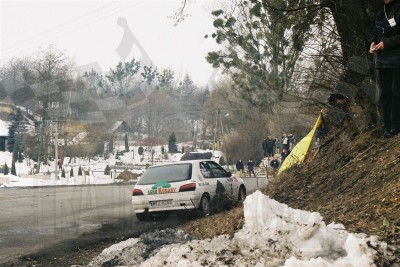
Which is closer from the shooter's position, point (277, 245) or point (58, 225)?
point (277, 245)

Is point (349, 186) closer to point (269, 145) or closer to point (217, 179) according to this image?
point (217, 179)

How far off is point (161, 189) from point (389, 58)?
647cm

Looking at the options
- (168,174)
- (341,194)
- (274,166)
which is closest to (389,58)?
(341,194)

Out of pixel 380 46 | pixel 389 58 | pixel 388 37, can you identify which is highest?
pixel 388 37

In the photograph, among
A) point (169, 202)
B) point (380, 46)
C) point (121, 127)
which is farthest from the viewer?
point (121, 127)

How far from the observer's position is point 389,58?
7297mm

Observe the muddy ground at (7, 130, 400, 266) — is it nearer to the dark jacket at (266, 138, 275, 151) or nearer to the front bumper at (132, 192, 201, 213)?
the front bumper at (132, 192, 201, 213)

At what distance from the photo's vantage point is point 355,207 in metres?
6.00

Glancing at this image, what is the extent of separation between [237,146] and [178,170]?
41612mm

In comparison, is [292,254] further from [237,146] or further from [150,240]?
[237,146]

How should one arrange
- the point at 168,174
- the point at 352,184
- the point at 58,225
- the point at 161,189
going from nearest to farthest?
the point at 352,184, the point at 58,225, the point at 161,189, the point at 168,174

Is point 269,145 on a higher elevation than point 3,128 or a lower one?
lower

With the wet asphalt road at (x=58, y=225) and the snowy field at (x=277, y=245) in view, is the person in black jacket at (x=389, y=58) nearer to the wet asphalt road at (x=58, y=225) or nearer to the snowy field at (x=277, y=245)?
the snowy field at (x=277, y=245)

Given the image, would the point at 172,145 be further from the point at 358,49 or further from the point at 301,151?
the point at 358,49
